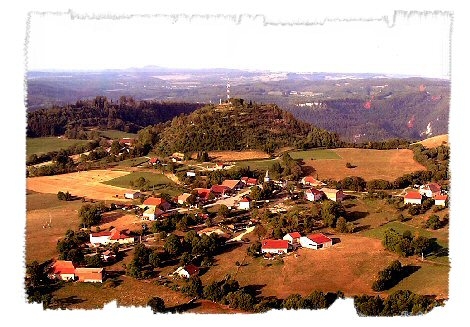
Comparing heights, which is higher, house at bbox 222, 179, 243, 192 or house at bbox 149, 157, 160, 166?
house at bbox 149, 157, 160, 166

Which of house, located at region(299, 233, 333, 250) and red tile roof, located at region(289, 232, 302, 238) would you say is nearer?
house, located at region(299, 233, 333, 250)

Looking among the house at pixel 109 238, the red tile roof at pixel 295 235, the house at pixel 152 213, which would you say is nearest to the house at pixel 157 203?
the house at pixel 152 213

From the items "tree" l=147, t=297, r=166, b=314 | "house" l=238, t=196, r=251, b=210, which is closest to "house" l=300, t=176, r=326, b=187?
"house" l=238, t=196, r=251, b=210

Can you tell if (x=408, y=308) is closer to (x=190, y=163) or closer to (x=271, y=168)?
(x=271, y=168)

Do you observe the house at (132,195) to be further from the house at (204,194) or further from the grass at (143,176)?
the house at (204,194)

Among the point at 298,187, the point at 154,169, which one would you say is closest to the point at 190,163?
the point at 154,169

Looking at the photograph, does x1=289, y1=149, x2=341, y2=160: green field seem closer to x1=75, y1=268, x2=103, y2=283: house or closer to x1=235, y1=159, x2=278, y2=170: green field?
x1=235, y1=159, x2=278, y2=170: green field
